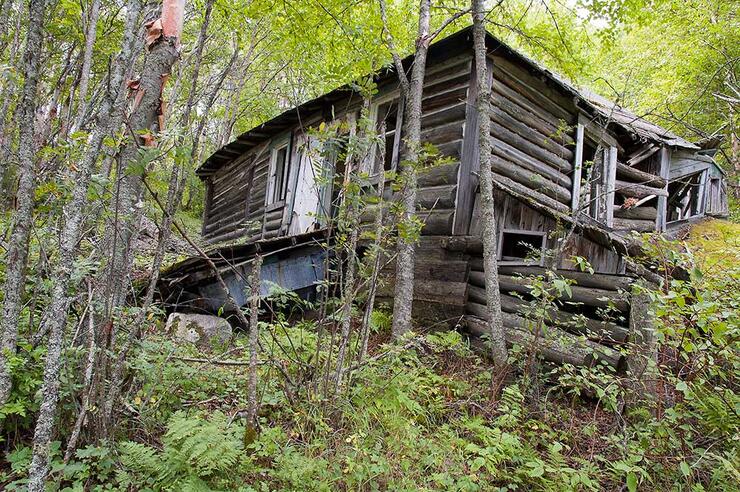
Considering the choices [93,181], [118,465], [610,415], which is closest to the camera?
[93,181]

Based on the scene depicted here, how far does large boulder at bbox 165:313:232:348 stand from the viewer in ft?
17.7

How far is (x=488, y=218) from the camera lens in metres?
4.61

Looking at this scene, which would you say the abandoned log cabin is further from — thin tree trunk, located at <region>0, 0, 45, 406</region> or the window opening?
thin tree trunk, located at <region>0, 0, 45, 406</region>

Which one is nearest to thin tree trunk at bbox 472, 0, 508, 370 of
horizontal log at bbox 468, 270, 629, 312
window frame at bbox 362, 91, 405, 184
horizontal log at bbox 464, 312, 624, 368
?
horizontal log at bbox 464, 312, 624, 368

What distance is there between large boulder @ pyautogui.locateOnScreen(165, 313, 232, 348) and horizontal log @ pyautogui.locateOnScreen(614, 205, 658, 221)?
29.4 feet

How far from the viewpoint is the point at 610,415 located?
405cm

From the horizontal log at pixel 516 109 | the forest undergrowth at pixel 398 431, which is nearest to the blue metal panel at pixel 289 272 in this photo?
the forest undergrowth at pixel 398 431

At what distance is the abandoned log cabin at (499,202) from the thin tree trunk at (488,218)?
335mm

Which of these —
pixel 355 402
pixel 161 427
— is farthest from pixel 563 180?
pixel 161 427

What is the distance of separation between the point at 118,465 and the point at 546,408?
353 cm

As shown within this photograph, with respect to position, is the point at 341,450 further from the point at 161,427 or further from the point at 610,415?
the point at 610,415

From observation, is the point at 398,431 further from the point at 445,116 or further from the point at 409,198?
the point at 445,116

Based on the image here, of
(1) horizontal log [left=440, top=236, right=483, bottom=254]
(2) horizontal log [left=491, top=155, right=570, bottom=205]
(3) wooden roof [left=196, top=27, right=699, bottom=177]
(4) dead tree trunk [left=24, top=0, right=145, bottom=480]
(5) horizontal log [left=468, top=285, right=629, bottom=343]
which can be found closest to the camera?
(4) dead tree trunk [left=24, top=0, right=145, bottom=480]

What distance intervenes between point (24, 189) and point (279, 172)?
8073mm
